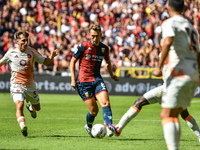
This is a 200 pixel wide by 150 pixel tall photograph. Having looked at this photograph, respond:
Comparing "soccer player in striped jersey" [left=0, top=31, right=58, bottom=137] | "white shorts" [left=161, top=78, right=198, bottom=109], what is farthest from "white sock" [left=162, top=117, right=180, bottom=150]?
"soccer player in striped jersey" [left=0, top=31, right=58, bottom=137]

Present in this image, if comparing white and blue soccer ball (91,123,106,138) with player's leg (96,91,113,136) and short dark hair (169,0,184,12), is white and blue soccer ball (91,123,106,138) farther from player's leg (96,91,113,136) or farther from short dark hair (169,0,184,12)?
short dark hair (169,0,184,12)

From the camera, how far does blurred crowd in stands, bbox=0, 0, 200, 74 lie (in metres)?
20.3

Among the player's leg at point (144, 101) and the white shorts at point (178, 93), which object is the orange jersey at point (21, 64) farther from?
the white shorts at point (178, 93)

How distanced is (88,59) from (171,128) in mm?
3461

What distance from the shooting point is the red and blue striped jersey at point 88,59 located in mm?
7559

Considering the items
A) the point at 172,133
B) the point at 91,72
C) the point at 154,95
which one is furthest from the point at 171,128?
the point at 91,72

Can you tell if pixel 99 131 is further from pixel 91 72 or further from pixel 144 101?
pixel 91 72

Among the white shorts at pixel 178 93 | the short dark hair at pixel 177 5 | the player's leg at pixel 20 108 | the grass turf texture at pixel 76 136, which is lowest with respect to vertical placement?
the grass turf texture at pixel 76 136

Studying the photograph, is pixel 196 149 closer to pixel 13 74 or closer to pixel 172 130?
pixel 172 130

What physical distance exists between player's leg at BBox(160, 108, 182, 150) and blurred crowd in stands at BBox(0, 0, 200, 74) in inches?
581

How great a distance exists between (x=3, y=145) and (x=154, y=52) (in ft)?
45.0

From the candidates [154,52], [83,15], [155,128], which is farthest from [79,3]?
[155,128]

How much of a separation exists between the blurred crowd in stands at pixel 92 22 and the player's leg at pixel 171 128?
14748mm

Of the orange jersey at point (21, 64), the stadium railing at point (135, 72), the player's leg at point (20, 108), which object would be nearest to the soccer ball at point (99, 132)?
the player's leg at point (20, 108)
